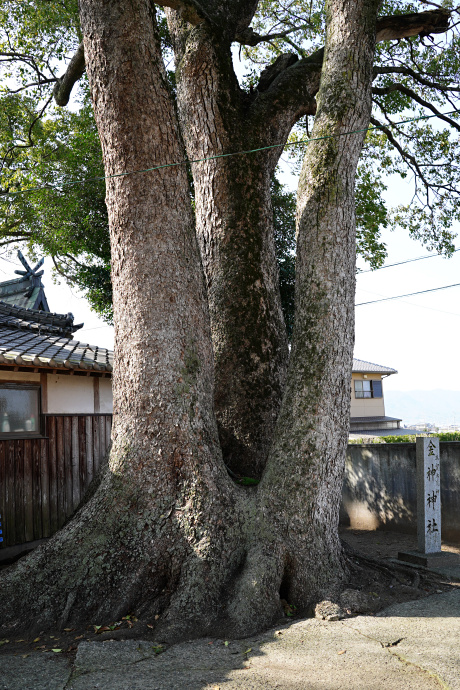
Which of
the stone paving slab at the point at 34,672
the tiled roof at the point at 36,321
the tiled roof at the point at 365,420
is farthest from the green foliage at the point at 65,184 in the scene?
the tiled roof at the point at 365,420

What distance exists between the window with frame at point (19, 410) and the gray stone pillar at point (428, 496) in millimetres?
5984

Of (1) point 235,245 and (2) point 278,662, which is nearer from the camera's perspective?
(2) point 278,662

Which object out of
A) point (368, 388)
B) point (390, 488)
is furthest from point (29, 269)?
point (368, 388)

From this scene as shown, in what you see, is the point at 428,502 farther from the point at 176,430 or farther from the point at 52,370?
the point at 52,370

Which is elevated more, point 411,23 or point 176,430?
point 411,23

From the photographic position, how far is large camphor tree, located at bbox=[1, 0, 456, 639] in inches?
194

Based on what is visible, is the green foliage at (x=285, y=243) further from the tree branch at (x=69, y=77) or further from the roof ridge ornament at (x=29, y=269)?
the roof ridge ornament at (x=29, y=269)

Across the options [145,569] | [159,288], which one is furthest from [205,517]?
[159,288]

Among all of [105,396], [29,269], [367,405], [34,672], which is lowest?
[34,672]

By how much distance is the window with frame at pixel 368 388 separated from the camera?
30.5m

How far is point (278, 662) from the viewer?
3.96 m

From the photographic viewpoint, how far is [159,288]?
5508mm

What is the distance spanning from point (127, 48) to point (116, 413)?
388 centimetres

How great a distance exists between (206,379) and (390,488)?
586 centimetres
